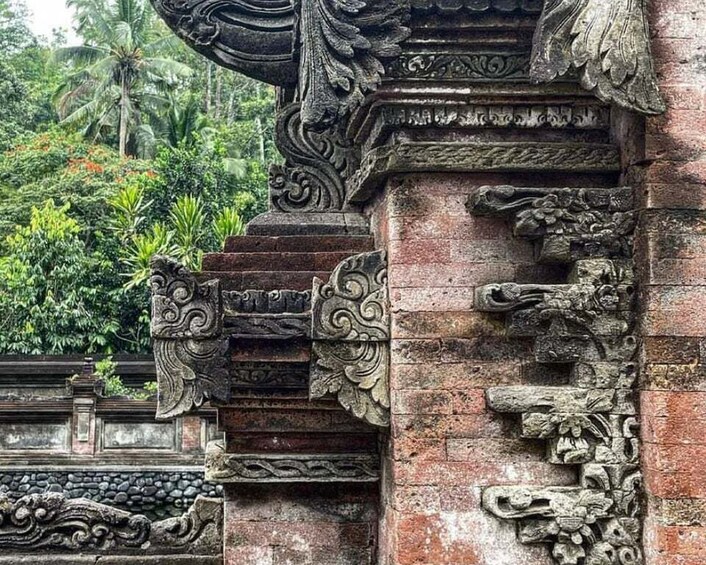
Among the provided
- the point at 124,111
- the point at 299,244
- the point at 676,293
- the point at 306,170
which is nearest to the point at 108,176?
the point at 124,111

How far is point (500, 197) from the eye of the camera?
4.22 metres

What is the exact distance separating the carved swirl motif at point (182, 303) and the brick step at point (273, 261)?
1.42 feet

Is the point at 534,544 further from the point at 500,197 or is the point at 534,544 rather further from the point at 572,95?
the point at 572,95

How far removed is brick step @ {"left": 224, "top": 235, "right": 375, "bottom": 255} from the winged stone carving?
4.86 ft

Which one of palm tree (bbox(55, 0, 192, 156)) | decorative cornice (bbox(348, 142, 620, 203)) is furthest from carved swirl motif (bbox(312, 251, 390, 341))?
palm tree (bbox(55, 0, 192, 156))

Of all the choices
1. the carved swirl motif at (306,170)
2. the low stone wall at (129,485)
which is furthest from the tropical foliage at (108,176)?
the carved swirl motif at (306,170)

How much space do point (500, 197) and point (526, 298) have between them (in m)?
0.52

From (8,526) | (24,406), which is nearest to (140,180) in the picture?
(24,406)

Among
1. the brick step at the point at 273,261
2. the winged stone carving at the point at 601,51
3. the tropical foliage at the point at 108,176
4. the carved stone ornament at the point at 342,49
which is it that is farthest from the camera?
the tropical foliage at the point at 108,176

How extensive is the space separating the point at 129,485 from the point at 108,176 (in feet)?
43.0

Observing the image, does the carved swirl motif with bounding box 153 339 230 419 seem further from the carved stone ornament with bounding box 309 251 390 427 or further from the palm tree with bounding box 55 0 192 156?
the palm tree with bounding box 55 0 192 156

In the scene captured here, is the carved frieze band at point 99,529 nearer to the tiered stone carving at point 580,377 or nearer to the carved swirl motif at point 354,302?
the carved swirl motif at point 354,302

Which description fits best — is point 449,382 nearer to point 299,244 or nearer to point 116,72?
point 299,244

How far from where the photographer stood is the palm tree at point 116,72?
31.2m
